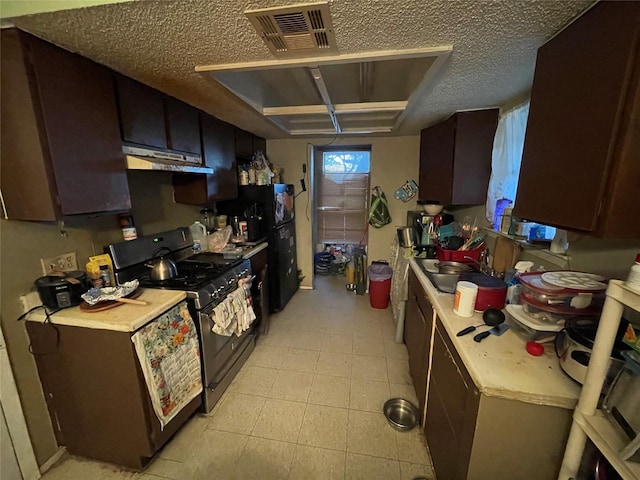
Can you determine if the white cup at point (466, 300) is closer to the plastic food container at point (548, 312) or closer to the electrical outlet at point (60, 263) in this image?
the plastic food container at point (548, 312)

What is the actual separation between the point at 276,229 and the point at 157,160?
1.52 meters

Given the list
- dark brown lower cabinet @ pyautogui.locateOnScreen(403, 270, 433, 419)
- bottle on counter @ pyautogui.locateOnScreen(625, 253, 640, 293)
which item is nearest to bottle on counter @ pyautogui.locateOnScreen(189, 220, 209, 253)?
dark brown lower cabinet @ pyautogui.locateOnScreen(403, 270, 433, 419)

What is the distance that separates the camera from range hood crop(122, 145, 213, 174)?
1.52m

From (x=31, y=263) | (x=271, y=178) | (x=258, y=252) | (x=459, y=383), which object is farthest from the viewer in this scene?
(x=271, y=178)

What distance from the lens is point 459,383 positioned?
1.06 meters

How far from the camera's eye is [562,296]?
3.31 ft

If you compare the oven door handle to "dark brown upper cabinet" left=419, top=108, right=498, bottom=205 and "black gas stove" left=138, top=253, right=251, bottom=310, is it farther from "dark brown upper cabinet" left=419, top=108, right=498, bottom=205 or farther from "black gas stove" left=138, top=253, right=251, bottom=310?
"dark brown upper cabinet" left=419, top=108, right=498, bottom=205

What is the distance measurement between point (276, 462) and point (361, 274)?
2525 mm

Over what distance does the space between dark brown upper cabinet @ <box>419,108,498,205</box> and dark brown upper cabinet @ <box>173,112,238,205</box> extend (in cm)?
207

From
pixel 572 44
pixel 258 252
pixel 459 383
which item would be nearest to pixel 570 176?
pixel 572 44

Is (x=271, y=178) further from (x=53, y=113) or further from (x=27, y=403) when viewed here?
(x=27, y=403)

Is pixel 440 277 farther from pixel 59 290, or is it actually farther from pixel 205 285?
pixel 59 290

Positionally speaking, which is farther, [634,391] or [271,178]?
[271,178]

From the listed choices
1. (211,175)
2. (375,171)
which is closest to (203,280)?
(211,175)
